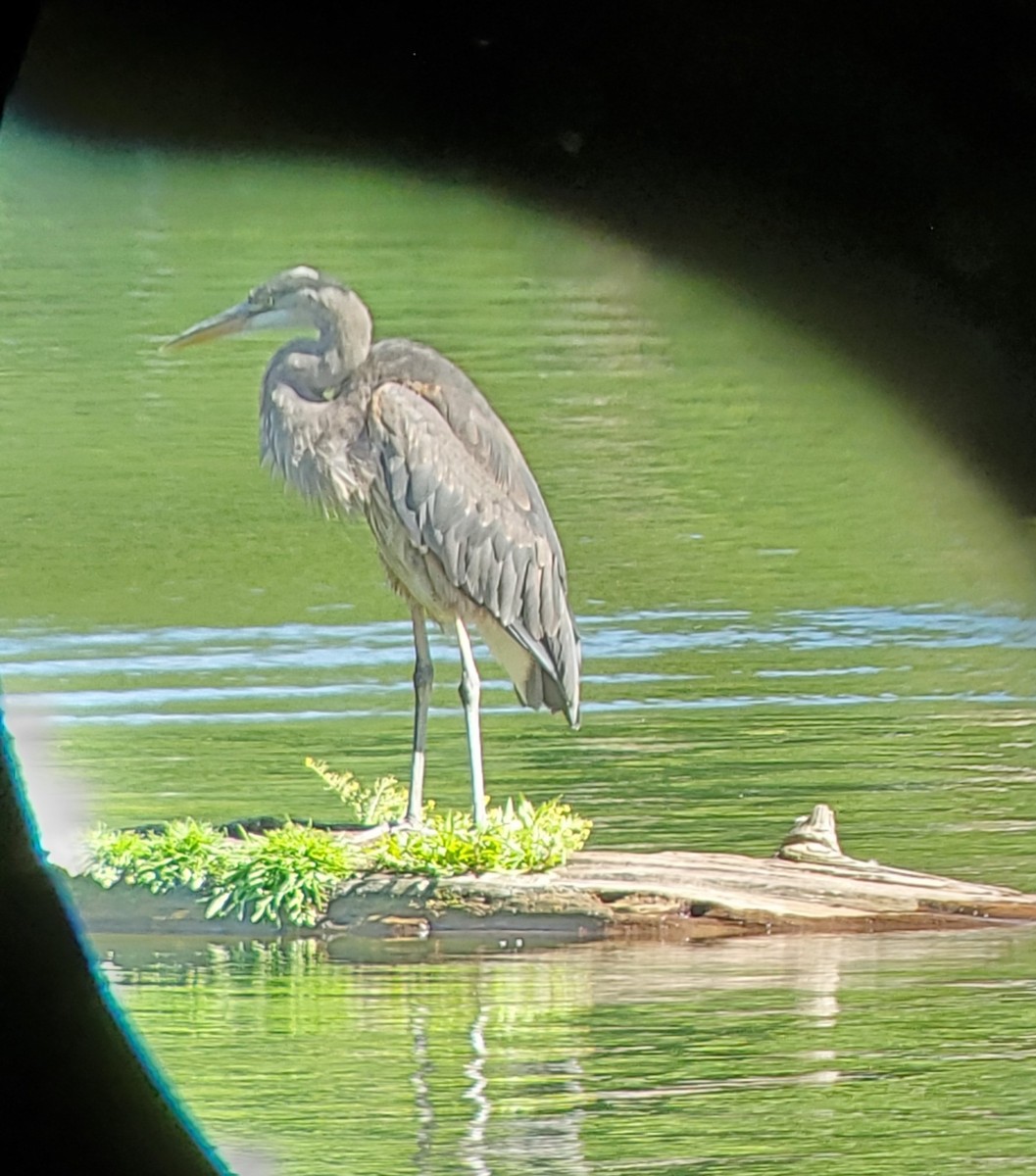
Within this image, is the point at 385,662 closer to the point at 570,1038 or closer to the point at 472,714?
Answer: the point at 472,714

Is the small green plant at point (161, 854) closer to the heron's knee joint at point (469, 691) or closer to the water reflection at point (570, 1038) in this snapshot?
the water reflection at point (570, 1038)

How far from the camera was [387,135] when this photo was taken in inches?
110

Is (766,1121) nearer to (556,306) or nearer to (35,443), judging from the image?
(556,306)

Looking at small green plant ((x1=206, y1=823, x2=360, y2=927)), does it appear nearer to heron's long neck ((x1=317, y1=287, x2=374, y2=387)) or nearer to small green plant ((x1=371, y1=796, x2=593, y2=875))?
small green plant ((x1=371, y1=796, x2=593, y2=875))

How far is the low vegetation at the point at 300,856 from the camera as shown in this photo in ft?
9.24

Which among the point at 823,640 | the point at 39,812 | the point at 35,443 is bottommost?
the point at 39,812

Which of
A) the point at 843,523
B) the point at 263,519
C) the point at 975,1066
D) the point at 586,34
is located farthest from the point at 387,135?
the point at 975,1066

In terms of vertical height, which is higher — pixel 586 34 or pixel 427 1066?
pixel 586 34

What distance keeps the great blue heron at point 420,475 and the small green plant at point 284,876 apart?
12 centimetres

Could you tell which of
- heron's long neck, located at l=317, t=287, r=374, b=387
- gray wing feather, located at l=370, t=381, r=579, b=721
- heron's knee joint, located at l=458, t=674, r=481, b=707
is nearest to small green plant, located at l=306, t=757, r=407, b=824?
heron's knee joint, located at l=458, t=674, r=481, b=707

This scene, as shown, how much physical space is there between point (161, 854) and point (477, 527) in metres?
0.59

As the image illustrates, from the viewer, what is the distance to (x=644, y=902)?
2818 mm

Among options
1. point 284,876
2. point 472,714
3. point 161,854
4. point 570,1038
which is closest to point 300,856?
point 284,876

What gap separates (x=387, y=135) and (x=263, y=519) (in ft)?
1.72
